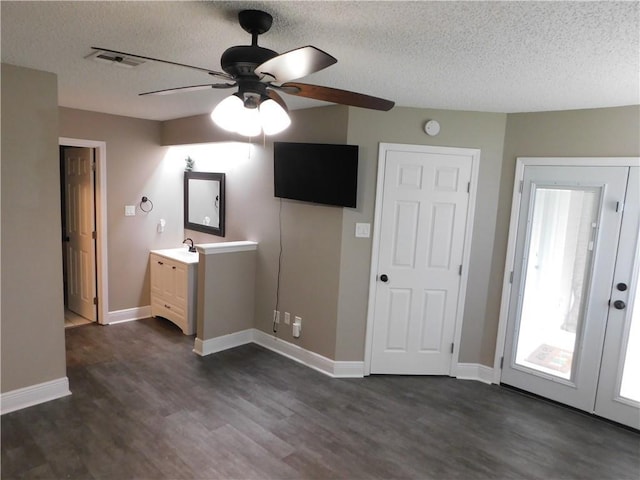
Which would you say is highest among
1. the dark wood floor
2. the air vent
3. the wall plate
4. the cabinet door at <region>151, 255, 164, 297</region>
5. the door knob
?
the air vent

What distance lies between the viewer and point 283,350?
416cm

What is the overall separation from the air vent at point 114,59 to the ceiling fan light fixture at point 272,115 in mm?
1095

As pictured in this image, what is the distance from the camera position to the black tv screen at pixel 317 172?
3443mm

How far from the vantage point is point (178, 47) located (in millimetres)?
2168

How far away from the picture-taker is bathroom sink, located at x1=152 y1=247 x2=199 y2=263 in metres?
4.54

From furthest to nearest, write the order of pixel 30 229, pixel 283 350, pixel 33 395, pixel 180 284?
pixel 180 284
pixel 283 350
pixel 33 395
pixel 30 229

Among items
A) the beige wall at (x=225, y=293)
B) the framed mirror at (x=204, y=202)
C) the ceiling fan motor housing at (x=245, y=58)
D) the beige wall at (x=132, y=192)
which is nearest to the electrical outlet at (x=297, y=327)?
the beige wall at (x=225, y=293)

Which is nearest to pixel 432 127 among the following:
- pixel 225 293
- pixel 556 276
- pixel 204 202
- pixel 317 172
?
pixel 317 172

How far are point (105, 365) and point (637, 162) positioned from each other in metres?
4.57

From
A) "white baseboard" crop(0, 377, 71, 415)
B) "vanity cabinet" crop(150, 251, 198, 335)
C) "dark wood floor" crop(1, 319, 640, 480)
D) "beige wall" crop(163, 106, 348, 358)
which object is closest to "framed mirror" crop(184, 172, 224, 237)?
"beige wall" crop(163, 106, 348, 358)

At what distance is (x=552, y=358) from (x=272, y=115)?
3118mm

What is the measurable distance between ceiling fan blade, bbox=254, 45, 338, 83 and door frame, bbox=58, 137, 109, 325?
3610 mm

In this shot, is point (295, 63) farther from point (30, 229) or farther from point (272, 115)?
point (30, 229)

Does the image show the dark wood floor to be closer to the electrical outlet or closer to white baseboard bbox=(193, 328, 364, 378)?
white baseboard bbox=(193, 328, 364, 378)
